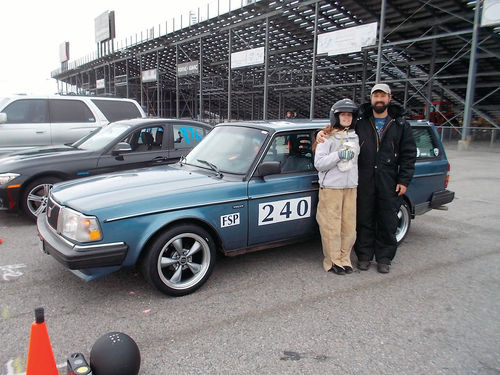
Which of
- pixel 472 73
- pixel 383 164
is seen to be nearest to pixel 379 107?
pixel 383 164

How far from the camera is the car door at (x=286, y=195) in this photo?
3.83 metres

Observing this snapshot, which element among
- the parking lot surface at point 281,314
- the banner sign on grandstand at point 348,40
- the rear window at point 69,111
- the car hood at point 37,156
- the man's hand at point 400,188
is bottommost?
the parking lot surface at point 281,314

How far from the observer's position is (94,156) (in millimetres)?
5926

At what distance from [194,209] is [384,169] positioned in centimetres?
203

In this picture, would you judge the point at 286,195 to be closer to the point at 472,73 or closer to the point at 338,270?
the point at 338,270

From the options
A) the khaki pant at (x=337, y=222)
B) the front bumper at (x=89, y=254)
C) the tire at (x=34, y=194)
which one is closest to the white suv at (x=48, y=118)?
the tire at (x=34, y=194)

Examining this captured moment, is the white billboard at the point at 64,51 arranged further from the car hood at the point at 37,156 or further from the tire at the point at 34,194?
the tire at the point at 34,194

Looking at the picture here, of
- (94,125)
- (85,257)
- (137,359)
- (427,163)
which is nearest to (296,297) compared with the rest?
(137,359)

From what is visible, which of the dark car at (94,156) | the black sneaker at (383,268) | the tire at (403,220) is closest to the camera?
the black sneaker at (383,268)

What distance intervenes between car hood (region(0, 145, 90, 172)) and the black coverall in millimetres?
4232

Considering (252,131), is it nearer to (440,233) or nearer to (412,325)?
(412,325)

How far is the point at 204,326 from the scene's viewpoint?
9.77 ft

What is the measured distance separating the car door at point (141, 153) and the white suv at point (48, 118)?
119 inches

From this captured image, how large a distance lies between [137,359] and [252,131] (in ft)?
8.88
